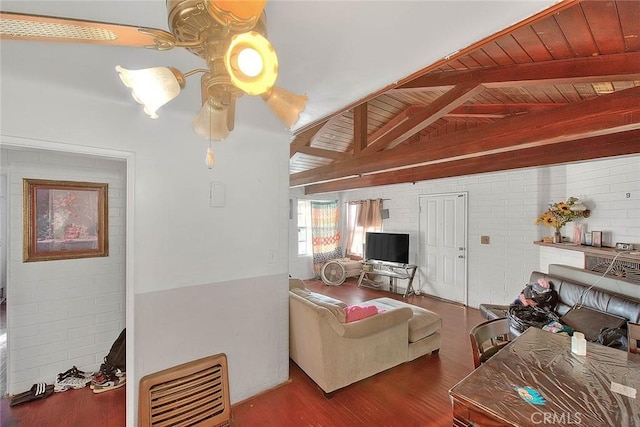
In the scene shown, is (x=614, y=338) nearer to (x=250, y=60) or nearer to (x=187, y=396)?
(x=187, y=396)

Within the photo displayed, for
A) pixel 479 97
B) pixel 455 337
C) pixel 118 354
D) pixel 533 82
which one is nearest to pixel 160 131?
pixel 118 354

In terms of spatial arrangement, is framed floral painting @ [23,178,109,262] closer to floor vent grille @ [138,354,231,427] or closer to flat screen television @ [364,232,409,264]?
floor vent grille @ [138,354,231,427]

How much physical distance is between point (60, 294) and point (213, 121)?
2.58 metres

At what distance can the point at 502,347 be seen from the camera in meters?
1.80

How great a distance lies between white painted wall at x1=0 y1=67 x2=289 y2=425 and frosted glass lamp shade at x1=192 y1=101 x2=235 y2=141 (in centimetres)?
83

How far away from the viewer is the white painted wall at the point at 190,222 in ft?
5.43

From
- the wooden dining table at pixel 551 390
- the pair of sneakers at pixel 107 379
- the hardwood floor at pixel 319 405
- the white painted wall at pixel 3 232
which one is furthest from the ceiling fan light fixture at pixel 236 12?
the white painted wall at pixel 3 232

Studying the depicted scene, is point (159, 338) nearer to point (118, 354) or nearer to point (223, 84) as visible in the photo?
point (118, 354)

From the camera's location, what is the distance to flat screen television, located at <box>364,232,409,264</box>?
555 cm

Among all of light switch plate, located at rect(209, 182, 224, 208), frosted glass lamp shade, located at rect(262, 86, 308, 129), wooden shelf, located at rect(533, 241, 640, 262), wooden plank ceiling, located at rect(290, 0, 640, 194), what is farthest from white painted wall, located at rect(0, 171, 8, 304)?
wooden shelf, located at rect(533, 241, 640, 262)

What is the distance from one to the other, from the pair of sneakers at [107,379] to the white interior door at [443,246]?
4828 mm

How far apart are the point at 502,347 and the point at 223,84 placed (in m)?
2.18

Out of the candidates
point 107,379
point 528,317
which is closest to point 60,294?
point 107,379

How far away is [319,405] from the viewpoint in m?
2.23
